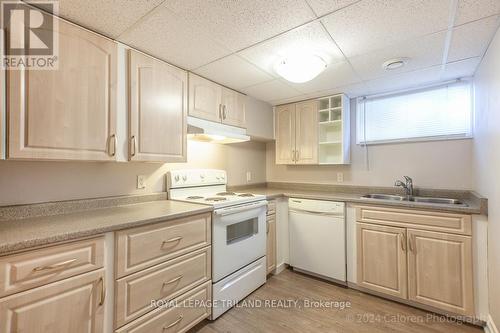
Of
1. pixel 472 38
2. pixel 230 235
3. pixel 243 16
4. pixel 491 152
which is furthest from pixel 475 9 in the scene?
pixel 230 235

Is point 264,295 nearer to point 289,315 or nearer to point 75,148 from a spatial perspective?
point 289,315

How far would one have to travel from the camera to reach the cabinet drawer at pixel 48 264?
3.11 feet

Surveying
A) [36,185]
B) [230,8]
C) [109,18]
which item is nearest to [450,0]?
A: [230,8]

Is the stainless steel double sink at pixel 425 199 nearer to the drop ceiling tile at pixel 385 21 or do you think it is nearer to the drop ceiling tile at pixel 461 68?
the drop ceiling tile at pixel 461 68

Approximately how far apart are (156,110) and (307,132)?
1.84m

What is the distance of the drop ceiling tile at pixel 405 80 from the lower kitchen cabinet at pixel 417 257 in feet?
4.15

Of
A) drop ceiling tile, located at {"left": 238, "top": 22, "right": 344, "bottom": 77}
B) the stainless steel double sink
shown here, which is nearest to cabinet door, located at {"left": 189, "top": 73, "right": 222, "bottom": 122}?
drop ceiling tile, located at {"left": 238, "top": 22, "right": 344, "bottom": 77}

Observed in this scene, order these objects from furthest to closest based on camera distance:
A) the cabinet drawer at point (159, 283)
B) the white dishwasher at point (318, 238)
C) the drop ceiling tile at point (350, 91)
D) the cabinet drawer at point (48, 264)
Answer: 1. the drop ceiling tile at point (350, 91)
2. the white dishwasher at point (318, 238)
3. the cabinet drawer at point (159, 283)
4. the cabinet drawer at point (48, 264)

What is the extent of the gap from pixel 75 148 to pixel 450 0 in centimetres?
222

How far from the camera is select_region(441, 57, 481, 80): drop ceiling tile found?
1.88 meters

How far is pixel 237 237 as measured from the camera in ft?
6.77

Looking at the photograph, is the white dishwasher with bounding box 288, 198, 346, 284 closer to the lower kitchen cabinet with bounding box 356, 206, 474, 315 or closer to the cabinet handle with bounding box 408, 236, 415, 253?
the lower kitchen cabinet with bounding box 356, 206, 474, 315

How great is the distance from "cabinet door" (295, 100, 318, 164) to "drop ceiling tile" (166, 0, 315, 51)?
1.51m

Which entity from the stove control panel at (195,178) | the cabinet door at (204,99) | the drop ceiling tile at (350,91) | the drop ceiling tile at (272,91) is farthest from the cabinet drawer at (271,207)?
the drop ceiling tile at (350,91)
